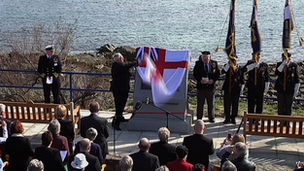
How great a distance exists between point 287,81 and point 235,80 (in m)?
1.16

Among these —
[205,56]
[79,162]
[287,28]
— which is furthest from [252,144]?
[79,162]

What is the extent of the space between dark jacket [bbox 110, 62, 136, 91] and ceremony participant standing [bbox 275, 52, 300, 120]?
11.0ft

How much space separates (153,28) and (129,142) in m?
28.3

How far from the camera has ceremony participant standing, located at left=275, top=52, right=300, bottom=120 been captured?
32.0ft

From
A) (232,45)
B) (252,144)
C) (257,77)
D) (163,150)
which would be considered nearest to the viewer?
(163,150)

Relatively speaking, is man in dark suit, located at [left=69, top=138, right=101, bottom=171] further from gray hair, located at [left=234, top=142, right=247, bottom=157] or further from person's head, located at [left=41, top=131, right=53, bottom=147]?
gray hair, located at [left=234, top=142, right=247, bottom=157]

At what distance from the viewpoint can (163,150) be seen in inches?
259

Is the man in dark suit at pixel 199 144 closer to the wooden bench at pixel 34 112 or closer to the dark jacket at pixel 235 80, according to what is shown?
the wooden bench at pixel 34 112

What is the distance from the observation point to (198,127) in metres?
6.71

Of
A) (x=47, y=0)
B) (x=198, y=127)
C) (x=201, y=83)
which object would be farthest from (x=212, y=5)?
(x=198, y=127)

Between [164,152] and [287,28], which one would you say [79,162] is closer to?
[164,152]

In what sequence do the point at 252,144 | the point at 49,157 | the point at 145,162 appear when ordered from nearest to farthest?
the point at 145,162 < the point at 49,157 < the point at 252,144

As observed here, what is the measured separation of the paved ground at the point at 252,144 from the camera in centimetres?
838

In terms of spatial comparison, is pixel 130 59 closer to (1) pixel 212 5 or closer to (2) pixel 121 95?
(2) pixel 121 95
